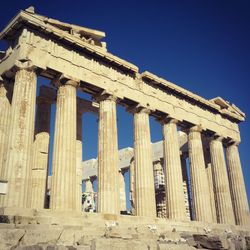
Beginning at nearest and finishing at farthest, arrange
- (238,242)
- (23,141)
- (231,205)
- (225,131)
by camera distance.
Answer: (238,242) → (23,141) → (231,205) → (225,131)

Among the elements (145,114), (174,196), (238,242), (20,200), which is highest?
(145,114)

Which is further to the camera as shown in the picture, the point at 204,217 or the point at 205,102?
the point at 205,102

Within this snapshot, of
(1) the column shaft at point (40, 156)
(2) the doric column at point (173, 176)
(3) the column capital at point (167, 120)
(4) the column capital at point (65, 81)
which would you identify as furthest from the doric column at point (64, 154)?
(3) the column capital at point (167, 120)

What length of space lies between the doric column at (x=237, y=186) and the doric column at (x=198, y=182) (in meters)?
4.85

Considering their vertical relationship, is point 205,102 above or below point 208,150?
above

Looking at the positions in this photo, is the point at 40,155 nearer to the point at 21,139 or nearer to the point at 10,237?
the point at 21,139

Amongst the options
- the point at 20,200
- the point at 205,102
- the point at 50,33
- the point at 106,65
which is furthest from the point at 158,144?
the point at 20,200

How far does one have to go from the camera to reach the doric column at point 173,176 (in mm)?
22812

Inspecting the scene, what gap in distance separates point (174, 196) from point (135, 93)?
7.49 m

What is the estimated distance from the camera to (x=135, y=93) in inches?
920

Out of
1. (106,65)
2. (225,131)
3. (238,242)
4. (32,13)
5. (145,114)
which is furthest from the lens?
(225,131)

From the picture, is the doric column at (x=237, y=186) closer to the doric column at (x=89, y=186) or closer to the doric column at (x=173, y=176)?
the doric column at (x=173, y=176)

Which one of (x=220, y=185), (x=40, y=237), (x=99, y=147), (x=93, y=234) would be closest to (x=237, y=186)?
(x=220, y=185)

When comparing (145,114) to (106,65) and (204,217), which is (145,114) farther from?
(204,217)
